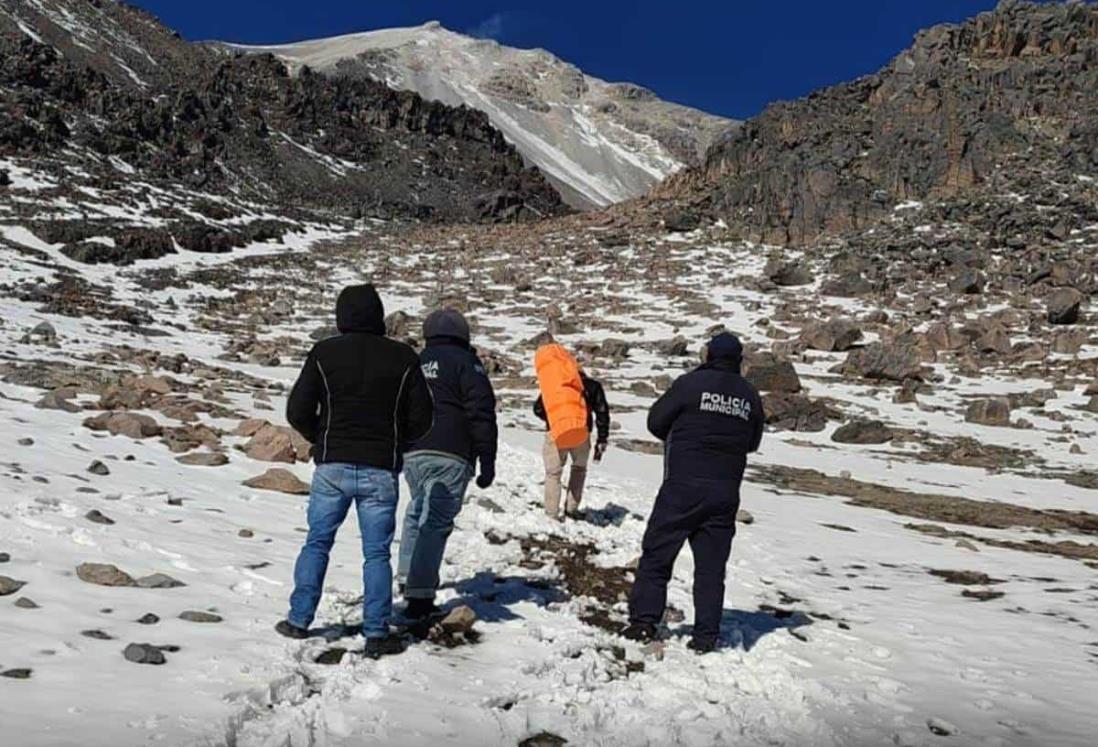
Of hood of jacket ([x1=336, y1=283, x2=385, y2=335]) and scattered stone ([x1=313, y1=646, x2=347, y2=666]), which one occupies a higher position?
hood of jacket ([x1=336, y1=283, x2=385, y2=335])

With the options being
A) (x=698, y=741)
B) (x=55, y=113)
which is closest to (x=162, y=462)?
(x=698, y=741)

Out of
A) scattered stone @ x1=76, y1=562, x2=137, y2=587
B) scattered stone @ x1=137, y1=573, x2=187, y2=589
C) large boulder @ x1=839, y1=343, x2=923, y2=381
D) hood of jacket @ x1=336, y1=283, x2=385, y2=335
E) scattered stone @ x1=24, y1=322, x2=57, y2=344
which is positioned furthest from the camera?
large boulder @ x1=839, y1=343, x2=923, y2=381

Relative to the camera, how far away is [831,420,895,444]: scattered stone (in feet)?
61.8

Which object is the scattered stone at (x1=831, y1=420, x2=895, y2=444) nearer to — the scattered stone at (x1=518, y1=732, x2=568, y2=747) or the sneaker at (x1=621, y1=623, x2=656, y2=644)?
the sneaker at (x1=621, y1=623, x2=656, y2=644)

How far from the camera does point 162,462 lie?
32.1ft

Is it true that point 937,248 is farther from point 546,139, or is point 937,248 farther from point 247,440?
point 546,139

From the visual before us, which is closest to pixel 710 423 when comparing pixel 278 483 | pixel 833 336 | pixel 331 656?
pixel 331 656

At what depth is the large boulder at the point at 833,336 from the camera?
29422mm

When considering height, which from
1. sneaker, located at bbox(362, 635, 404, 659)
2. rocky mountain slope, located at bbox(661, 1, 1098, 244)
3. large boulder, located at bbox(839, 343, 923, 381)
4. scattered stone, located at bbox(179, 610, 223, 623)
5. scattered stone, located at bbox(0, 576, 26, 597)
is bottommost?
scattered stone, located at bbox(179, 610, 223, 623)

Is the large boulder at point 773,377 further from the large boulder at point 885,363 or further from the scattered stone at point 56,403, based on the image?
the scattered stone at point 56,403

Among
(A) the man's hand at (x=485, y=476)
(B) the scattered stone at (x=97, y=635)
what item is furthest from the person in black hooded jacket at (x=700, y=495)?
(B) the scattered stone at (x=97, y=635)

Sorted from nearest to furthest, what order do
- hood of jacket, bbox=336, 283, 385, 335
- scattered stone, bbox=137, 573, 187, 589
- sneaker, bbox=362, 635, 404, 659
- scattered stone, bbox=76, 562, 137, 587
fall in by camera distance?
sneaker, bbox=362, 635, 404, 659, hood of jacket, bbox=336, 283, 385, 335, scattered stone, bbox=76, 562, 137, 587, scattered stone, bbox=137, 573, 187, 589

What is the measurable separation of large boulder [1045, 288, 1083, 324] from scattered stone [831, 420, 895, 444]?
16.1m

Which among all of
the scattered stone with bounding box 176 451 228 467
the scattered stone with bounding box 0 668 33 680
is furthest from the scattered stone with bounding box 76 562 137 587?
the scattered stone with bounding box 176 451 228 467
